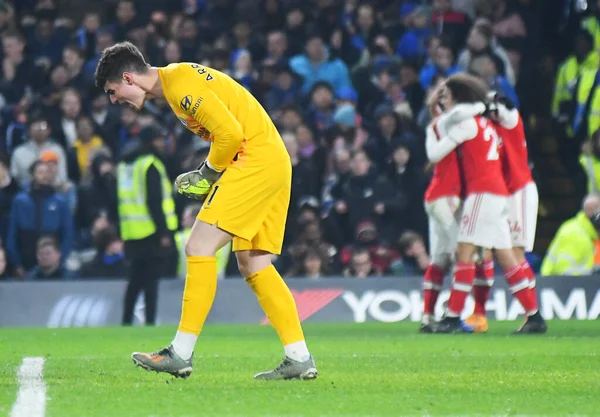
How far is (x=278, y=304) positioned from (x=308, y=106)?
407 inches

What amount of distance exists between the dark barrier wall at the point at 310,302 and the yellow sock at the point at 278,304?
21.4 feet

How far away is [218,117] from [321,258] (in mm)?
8049

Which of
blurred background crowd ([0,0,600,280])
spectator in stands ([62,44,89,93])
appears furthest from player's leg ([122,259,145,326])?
spectator in stands ([62,44,89,93])

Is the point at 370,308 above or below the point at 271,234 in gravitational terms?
below

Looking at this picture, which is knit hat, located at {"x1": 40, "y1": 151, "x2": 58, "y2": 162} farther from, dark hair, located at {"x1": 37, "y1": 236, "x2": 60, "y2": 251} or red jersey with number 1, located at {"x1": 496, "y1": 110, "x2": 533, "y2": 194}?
red jersey with number 1, located at {"x1": 496, "y1": 110, "x2": 533, "y2": 194}

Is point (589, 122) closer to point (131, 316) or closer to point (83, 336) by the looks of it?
point (131, 316)

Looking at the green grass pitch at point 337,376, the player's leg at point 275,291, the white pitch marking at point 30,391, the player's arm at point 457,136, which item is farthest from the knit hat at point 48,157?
the player's leg at point 275,291

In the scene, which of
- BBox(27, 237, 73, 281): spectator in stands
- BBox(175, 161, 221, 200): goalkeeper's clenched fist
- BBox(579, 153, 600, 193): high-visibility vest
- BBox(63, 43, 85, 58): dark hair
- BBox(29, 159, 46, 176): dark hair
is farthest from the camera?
BBox(63, 43, 85, 58): dark hair

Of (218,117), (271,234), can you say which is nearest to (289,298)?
(271,234)

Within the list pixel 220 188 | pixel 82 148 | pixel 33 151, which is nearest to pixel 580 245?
pixel 82 148

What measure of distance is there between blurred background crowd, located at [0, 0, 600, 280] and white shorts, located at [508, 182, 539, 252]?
3.40 meters

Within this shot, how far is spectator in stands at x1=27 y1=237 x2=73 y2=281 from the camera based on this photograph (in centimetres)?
1521

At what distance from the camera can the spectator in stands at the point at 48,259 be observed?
15.2m

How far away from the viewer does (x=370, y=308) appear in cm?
1427
